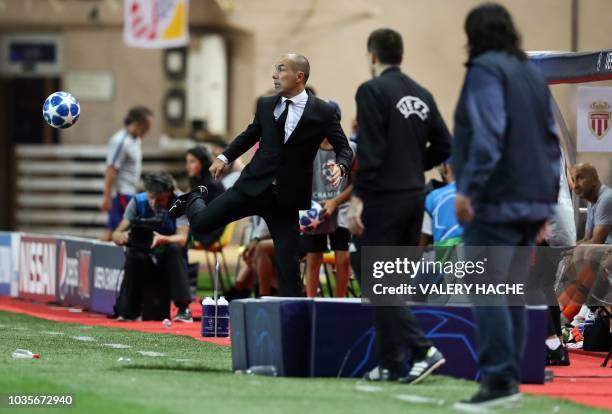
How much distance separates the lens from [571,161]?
Answer: 1411cm

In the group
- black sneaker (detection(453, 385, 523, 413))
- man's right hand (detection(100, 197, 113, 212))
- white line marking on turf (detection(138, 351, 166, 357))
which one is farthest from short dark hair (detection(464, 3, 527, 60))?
man's right hand (detection(100, 197, 113, 212))

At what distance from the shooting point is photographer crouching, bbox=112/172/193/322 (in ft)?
48.8

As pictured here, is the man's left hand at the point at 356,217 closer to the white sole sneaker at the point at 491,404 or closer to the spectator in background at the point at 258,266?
the white sole sneaker at the point at 491,404

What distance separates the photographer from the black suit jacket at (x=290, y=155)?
1071cm

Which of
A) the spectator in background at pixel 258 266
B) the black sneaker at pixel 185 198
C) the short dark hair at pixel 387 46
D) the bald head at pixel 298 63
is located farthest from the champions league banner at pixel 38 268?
the short dark hair at pixel 387 46

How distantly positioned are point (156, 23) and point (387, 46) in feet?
50.2

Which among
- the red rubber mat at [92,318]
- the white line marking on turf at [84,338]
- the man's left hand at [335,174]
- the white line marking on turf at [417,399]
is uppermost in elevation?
the man's left hand at [335,174]

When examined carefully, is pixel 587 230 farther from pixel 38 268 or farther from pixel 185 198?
pixel 38 268

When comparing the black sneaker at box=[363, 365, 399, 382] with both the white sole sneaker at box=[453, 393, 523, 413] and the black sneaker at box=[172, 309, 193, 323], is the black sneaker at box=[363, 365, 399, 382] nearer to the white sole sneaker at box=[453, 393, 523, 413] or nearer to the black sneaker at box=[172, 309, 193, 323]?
the white sole sneaker at box=[453, 393, 523, 413]

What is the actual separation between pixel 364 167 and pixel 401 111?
1.36 ft

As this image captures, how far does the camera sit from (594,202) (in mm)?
13008

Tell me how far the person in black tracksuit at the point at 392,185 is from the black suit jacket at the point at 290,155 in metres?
1.79

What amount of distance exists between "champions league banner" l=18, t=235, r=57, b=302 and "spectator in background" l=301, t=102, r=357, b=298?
379cm

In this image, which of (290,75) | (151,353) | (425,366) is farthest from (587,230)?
(425,366)
